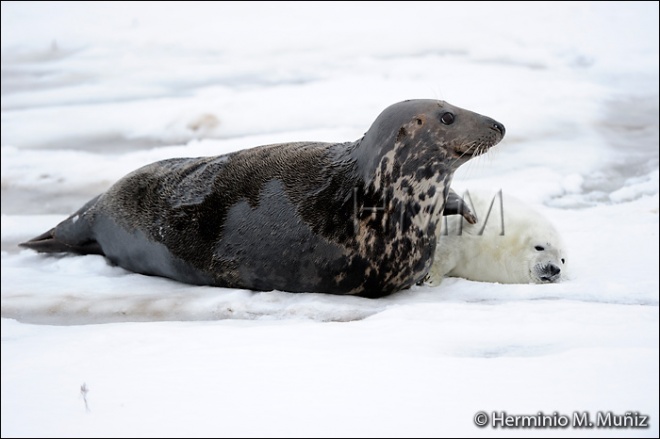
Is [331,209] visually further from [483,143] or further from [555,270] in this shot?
[555,270]

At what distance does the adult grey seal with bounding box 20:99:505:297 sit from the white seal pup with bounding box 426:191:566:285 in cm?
19

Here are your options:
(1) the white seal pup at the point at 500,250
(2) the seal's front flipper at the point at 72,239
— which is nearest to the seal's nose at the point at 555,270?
(1) the white seal pup at the point at 500,250

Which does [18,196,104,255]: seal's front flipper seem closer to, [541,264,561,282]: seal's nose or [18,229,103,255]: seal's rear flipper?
[18,229,103,255]: seal's rear flipper

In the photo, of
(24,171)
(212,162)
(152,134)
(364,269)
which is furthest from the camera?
(152,134)

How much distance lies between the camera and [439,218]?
3.11 metres

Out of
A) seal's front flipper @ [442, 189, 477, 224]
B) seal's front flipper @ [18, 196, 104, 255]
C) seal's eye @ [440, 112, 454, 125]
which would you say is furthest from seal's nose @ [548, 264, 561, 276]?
seal's front flipper @ [18, 196, 104, 255]

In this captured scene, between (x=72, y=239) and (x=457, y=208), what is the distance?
178 cm

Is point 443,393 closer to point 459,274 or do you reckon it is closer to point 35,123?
point 459,274

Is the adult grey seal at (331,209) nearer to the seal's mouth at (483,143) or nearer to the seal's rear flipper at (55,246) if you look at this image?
the seal's mouth at (483,143)

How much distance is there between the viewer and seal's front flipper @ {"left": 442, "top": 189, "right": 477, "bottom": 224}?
327cm

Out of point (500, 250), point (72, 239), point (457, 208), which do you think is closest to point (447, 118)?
point (457, 208)

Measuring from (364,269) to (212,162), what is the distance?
0.84 metres

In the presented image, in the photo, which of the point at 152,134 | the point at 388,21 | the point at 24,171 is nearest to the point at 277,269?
the point at 24,171

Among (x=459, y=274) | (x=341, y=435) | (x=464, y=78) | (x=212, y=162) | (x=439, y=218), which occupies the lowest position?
(x=341, y=435)
